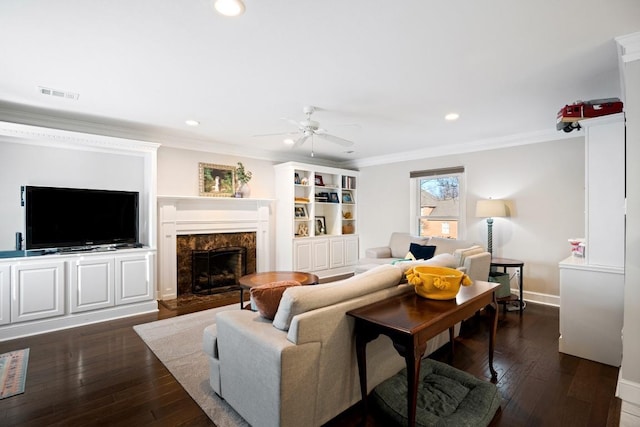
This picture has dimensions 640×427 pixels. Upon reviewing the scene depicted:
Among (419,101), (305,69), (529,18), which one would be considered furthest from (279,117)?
(529,18)

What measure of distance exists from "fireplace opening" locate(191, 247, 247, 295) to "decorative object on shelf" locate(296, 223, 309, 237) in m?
1.08

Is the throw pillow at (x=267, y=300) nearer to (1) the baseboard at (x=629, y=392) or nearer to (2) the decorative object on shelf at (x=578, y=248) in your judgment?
(1) the baseboard at (x=629, y=392)

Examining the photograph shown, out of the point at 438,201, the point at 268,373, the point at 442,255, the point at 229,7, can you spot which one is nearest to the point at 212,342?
the point at 268,373

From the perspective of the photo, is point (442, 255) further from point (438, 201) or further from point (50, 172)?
point (50, 172)

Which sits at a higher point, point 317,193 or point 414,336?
point 317,193

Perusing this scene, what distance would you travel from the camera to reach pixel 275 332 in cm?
177

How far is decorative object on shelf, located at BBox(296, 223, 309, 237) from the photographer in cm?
605

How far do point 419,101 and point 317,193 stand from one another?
3.43 metres

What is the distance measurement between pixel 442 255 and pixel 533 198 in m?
2.45

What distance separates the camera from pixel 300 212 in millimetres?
6156

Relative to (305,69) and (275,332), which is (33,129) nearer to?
(305,69)

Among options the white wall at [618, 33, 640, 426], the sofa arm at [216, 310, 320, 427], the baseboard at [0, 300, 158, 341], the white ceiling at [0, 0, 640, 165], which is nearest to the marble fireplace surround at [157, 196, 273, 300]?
the baseboard at [0, 300, 158, 341]

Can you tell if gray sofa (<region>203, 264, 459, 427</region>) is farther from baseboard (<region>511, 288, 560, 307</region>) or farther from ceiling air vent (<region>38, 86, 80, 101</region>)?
baseboard (<region>511, 288, 560, 307</region>)

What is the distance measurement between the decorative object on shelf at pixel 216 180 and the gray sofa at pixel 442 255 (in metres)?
2.61
